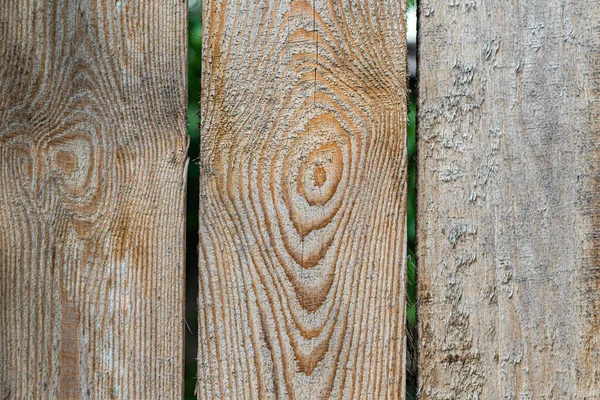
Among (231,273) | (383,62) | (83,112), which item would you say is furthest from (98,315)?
(383,62)

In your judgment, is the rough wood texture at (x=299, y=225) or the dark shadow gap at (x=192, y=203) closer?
the rough wood texture at (x=299, y=225)

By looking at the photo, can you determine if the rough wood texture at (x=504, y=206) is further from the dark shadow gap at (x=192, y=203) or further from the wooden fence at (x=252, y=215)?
the dark shadow gap at (x=192, y=203)

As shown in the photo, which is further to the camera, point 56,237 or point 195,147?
point 195,147

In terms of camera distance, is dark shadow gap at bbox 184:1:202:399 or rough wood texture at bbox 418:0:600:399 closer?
rough wood texture at bbox 418:0:600:399

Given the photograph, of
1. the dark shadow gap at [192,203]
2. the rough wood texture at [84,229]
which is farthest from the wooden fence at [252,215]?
the dark shadow gap at [192,203]

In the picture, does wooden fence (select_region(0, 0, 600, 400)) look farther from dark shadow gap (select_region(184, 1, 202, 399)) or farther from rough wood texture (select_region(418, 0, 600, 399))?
dark shadow gap (select_region(184, 1, 202, 399))

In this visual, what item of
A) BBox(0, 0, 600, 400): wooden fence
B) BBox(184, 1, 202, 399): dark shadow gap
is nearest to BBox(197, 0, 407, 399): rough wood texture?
BBox(0, 0, 600, 400): wooden fence

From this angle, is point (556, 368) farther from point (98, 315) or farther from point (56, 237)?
point (56, 237)
